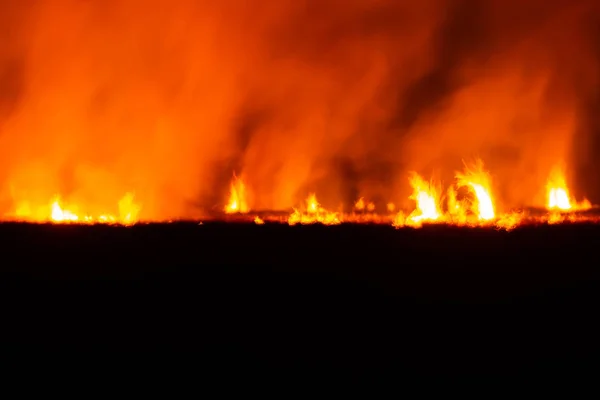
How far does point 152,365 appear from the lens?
19.2 feet

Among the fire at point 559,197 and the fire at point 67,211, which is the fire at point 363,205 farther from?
the fire at point 67,211

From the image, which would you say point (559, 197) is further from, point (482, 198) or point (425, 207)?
point (425, 207)

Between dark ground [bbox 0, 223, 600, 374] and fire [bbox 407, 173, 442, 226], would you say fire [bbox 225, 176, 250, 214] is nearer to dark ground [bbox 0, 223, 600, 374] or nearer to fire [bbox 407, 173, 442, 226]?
fire [bbox 407, 173, 442, 226]

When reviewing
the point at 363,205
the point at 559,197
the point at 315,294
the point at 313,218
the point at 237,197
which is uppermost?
the point at 237,197

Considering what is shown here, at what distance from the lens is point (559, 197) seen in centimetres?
1152

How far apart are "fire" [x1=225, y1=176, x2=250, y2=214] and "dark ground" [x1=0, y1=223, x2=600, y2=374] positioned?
397cm

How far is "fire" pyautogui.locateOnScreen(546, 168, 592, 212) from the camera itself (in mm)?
10766

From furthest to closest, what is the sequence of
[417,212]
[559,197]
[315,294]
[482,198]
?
[559,197] < [482,198] < [417,212] < [315,294]

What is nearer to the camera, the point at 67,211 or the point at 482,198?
the point at 482,198

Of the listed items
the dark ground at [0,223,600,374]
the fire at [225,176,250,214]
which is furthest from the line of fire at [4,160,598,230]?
the dark ground at [0,223,600,374]

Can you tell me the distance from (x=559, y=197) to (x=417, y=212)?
3.30 meters

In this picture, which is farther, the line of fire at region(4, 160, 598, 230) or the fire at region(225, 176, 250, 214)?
the fire at region(225, 176, 250, 214)

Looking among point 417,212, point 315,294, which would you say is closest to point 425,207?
point 417,212

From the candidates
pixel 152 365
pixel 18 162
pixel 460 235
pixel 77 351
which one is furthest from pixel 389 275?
pixel 18 162
